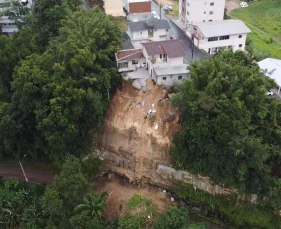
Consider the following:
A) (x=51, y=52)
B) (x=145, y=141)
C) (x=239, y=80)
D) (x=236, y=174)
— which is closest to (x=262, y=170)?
(x=236, y=174)

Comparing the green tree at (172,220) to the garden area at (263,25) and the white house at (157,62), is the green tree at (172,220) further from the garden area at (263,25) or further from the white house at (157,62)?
the garden area at (263,25)

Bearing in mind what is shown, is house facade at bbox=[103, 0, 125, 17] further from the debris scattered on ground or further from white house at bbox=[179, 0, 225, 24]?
the debris scattered on ground

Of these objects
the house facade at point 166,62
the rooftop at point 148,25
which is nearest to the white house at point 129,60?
the house facade at point 166,62

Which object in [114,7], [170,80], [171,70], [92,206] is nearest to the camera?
[92,206]

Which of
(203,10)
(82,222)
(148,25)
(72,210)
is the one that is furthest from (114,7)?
(82,222)

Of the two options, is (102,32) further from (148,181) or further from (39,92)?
(148,181)

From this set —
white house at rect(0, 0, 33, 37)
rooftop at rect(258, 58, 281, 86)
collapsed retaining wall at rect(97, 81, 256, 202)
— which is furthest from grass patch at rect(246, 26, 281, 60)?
white house at rect(0, 0, 33, 37)

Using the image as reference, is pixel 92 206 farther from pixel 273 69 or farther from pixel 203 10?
pixel 203 10
